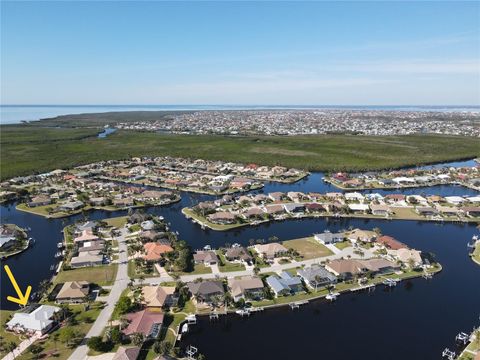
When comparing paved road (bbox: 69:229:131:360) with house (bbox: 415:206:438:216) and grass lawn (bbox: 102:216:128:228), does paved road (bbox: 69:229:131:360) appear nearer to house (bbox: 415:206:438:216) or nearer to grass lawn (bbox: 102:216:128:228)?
grass lawn (bbox: 102:216:128:228)

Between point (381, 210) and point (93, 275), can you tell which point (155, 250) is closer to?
point (93, 275)

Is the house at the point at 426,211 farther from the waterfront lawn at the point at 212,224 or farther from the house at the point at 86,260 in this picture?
the house at the point at 86,260

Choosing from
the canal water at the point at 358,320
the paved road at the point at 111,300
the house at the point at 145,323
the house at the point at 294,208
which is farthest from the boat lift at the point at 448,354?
the house at the point at 294,208

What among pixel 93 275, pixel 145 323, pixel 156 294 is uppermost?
pixel 156 294

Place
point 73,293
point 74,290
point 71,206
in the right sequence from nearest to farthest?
point 73,293, point 74,290, point 71,206

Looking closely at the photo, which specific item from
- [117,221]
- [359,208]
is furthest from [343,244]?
[117,221]

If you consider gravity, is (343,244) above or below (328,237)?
below
